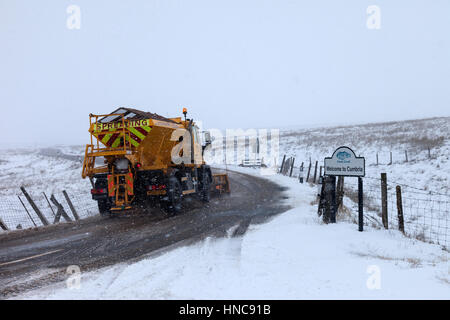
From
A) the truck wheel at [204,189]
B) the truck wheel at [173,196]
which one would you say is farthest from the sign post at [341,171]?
the truck wheel at [204,189]

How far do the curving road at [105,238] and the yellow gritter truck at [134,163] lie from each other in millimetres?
617

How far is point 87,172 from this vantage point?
32.0 feet

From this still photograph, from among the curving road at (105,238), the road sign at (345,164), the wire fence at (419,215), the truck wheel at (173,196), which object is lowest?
the wire fence at (419,215)

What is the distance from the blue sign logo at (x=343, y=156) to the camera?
7.09 m

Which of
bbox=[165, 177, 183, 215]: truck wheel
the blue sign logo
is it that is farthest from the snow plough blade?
the blue sign logo

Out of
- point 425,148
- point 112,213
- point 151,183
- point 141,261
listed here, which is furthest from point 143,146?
point 425,148

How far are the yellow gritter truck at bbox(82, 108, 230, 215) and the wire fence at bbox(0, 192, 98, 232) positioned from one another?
74.0 inches

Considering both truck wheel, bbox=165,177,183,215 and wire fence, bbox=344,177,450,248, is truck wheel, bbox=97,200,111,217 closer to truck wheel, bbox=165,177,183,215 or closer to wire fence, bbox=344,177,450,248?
truck wheel, bbox=165,177,183,215

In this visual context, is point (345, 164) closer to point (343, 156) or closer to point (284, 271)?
point (343, 156)

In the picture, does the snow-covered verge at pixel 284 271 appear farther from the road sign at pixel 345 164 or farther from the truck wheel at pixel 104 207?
the truck wheel at pixel 104 207

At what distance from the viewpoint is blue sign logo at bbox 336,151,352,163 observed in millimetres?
7085

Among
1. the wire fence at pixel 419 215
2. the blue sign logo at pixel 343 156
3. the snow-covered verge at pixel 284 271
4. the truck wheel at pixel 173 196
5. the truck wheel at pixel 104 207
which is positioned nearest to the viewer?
the snow-covered verge at pixel 284 271

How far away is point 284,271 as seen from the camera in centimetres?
470
